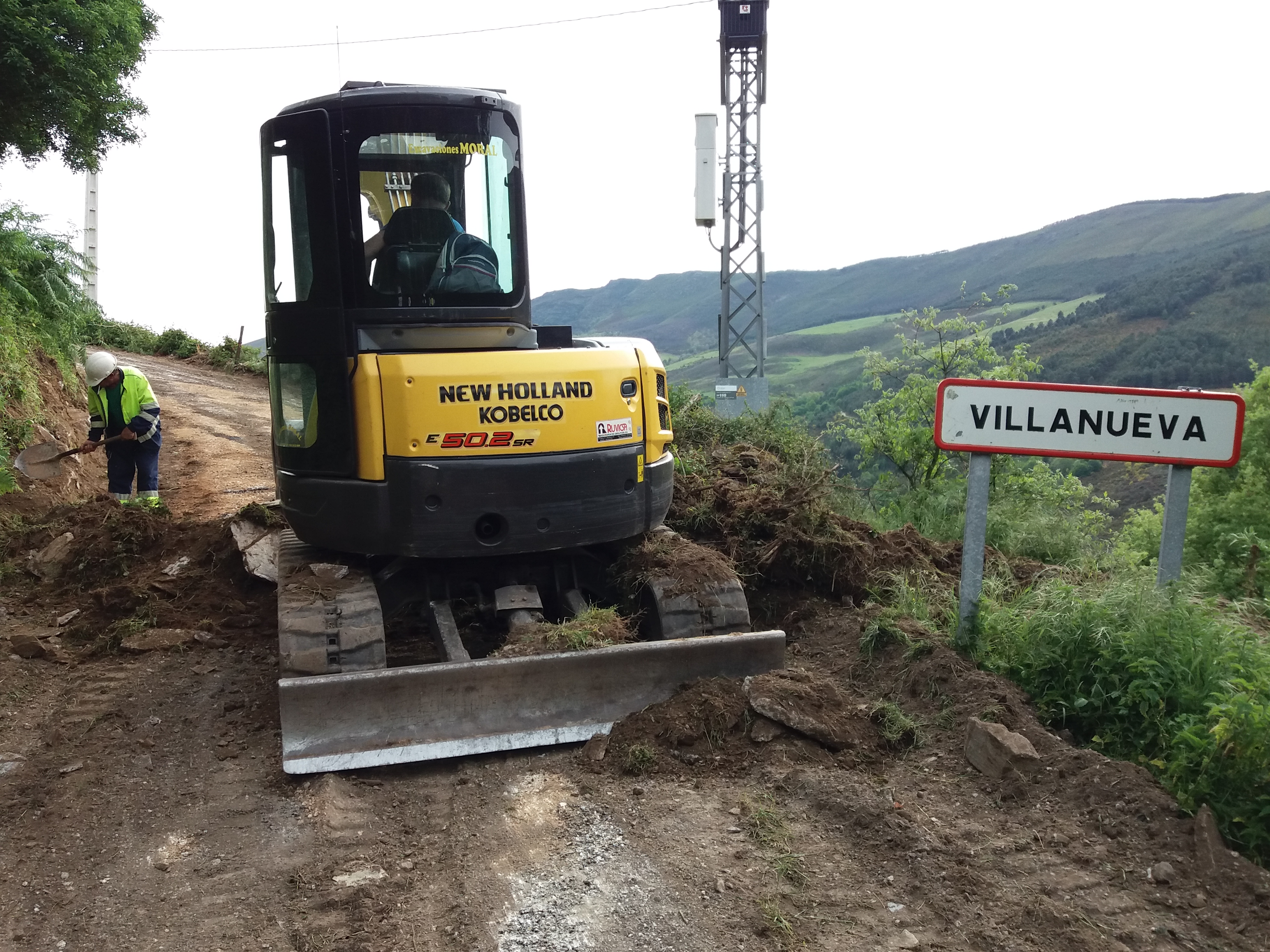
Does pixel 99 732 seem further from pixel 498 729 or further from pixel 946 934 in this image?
pixel 946 934

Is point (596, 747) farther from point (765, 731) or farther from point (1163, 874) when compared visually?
point (1163, 874)

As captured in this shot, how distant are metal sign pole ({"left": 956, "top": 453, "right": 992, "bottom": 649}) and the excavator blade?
113 cm

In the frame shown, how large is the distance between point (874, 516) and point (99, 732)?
7.64 metres

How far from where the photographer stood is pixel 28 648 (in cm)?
619

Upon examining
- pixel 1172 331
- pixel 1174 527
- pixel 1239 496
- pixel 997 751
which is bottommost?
pixel 1239 496

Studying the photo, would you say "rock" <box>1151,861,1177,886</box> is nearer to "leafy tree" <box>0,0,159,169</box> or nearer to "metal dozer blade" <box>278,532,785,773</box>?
"metal dozer blade" <box>278,532,785,773</box>

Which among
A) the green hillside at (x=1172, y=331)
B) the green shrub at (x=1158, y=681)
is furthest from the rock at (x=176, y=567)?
the green hillside at (x=1172, y=331)

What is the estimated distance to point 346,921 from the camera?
11.1 feet

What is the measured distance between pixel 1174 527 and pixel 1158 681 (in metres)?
0.91

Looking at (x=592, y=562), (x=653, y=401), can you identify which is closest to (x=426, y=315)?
(x=653, y=401)

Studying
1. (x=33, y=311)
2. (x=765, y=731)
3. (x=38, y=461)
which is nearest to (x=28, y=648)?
(x=765, y=731)

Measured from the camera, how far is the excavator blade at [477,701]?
4559mm

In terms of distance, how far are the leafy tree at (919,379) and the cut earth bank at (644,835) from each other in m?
10.6

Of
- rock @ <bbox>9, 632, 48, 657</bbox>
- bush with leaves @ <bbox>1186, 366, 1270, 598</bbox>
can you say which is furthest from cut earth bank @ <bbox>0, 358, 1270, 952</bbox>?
bush with leaves @ <bbox>1186, 366, 1270, 598</bbox>
